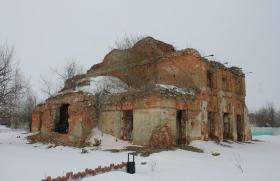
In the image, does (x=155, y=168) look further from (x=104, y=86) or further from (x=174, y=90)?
(x=104, y=86)

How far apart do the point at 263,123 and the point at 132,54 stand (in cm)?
4755

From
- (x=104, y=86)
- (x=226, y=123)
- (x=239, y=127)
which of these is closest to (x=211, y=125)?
(x=226, y=123)

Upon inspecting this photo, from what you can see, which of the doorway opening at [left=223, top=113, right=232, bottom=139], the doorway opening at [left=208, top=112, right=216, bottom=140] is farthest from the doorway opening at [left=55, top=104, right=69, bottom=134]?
the doorway opening at [left=223, top=113, right=232, bottom=139]

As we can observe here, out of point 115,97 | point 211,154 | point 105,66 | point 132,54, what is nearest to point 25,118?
point 105,66

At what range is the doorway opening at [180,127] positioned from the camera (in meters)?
15.2

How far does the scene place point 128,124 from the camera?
51.9 ft

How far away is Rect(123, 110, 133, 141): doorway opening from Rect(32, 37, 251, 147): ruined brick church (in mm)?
11

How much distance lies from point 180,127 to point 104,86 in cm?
557

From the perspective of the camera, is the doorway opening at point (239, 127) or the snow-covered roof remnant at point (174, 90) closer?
the snow-covered roof remnant at point (174, 90)

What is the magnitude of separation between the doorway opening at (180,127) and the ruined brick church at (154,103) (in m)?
0.05

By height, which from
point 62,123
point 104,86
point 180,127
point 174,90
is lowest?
point 180,127

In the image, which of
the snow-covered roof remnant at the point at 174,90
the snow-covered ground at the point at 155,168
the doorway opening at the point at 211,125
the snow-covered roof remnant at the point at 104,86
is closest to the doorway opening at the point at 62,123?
the snow-covered roof remnant at the point at 104,86

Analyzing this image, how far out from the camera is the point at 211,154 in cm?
1328

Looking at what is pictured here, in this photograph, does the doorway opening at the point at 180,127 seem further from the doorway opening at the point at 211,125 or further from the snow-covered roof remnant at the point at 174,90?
the doorway opening at the point at 211,125
